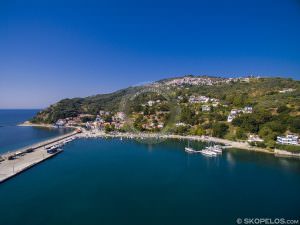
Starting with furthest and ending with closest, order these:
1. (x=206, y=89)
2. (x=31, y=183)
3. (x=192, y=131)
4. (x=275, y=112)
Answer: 1. (x=206, y=89)
2. (x=192, y=131)
3. (x=275, y=112)
4. (x=31, y=183)

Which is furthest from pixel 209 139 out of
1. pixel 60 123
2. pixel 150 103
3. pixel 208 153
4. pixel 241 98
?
pixel 60 123

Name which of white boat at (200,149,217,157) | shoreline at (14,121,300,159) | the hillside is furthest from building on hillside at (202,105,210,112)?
white boat at (200,149,217,157)

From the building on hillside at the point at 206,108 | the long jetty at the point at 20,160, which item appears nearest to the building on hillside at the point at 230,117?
the building on hillside at the point at 206,108

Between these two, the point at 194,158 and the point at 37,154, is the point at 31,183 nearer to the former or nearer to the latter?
the point at 37,154

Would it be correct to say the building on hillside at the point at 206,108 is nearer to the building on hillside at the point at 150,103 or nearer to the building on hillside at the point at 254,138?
the building on hillside at the point at 150,103

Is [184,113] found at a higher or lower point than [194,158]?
higher

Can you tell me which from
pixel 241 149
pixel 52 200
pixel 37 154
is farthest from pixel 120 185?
pixel 241 149

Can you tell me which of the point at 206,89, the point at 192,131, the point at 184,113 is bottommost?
the point at 192,131
